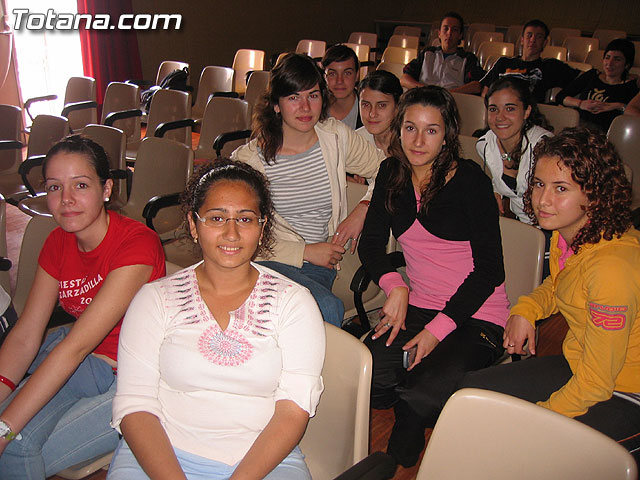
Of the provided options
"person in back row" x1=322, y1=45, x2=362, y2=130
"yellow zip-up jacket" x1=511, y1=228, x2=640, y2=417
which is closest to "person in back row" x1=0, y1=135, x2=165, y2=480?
"yellow zip-up jacket" x1=511, y1=228, x2=640, y2=417

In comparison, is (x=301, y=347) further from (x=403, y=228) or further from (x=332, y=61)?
(x=332, y=61)

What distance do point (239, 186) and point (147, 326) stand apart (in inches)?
16.4

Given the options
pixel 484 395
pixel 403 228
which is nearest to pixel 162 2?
pixel 403 228

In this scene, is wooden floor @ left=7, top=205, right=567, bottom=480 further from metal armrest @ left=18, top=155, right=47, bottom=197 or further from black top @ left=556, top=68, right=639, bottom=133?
black top @ left=556, top=68, right=639, bottom=133

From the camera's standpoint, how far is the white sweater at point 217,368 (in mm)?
1284

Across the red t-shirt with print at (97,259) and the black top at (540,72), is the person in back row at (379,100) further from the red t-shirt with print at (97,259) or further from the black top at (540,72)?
the black top at (540,72)

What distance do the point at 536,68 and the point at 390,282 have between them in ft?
11.2

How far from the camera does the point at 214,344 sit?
4.26 ft

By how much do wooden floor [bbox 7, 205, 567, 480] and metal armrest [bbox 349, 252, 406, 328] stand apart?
0.45 meters

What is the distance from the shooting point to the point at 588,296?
1396 millimetres

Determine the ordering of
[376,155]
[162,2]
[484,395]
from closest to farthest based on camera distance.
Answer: [484,395], [376,155], [162,2]

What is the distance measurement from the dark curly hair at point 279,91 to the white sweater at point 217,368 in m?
0.98

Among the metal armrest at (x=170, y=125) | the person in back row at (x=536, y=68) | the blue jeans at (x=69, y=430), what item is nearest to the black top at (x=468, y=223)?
the blue jeans at (x=69, y=430)

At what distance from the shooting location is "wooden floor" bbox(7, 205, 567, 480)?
6.31 feet
